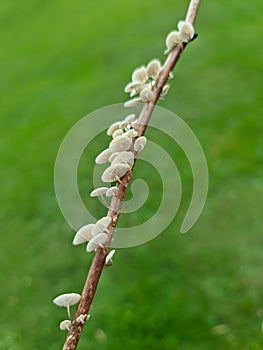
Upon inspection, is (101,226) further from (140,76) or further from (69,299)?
(140,76)

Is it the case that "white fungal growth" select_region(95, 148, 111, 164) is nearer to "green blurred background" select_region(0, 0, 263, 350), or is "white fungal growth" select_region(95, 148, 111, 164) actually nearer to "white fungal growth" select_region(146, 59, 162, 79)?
"white fungal growth" select_region(146, 59, 162, 79)

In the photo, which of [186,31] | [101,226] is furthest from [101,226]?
[186,31]

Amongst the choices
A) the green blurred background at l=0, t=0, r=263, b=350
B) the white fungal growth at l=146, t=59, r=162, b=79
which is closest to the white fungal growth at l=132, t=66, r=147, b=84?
the white fungal growth at l=146, t=59, r=162, b=79

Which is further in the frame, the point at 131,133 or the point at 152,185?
the point at 152,185

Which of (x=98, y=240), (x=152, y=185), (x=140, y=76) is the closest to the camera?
(x=98, y=240)

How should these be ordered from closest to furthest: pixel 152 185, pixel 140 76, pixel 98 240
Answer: pixel 98 240 < pixel 140 76 < pixel 152 185

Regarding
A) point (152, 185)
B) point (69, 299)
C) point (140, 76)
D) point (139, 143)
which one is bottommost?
point (69, 299)
